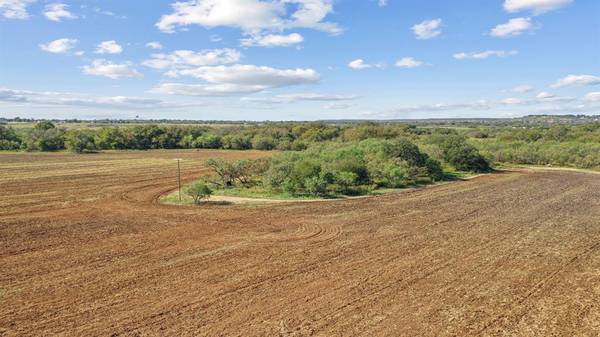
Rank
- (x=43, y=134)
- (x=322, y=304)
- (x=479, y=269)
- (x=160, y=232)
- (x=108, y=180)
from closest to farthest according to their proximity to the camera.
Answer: (x=322, y=304), (x=479, y=269), (x=160, y=232), (x=108, y=180), (x=43, y=134)

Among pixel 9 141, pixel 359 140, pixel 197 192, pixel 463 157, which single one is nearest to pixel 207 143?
pixel 9 141

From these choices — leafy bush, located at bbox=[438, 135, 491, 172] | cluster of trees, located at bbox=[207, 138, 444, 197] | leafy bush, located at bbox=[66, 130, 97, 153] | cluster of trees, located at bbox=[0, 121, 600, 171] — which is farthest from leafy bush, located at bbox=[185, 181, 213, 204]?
leafy bush, located at bbox=[66, 130, 97, 153]

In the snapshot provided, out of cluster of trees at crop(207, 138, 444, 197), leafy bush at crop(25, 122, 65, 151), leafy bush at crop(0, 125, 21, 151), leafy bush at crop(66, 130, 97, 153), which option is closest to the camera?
cluster of trees at crop(207, 138, 444, 197)

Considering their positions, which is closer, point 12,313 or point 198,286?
point 12,313

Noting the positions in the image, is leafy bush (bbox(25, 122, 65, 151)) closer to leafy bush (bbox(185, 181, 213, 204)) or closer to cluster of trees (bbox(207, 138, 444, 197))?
cluster of trees (bbox(207, 138, 444, 197))

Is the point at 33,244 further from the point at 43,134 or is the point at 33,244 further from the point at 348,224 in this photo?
the point at 43,134

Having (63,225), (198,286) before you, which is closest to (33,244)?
(63,225)
